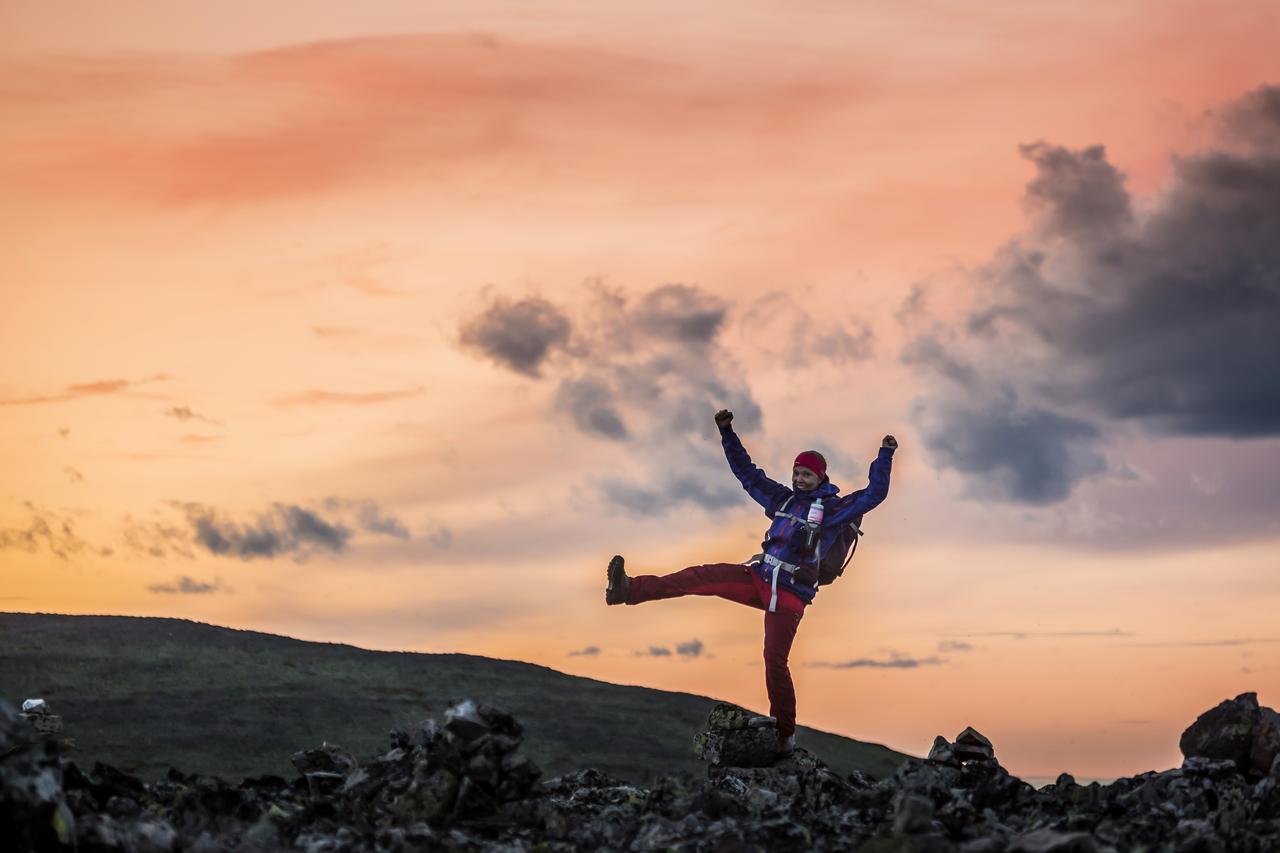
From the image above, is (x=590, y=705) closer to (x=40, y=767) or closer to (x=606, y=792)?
(x=606, y=792)

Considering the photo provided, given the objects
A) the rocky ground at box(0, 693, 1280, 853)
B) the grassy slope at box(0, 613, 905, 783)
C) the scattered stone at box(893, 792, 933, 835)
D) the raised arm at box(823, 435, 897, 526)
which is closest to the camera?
the rocky ground at box(0, 693, 1280, 853)

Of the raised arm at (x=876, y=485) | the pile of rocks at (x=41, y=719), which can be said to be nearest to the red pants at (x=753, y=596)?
the raised arm at (x=876, y=485)

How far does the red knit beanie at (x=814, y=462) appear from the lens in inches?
643

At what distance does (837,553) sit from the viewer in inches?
637

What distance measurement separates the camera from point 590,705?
24266mm

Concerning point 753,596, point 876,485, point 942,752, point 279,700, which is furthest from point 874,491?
point 279,700

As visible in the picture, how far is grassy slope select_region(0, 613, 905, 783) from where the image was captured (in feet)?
66.2

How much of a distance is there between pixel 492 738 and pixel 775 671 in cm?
444

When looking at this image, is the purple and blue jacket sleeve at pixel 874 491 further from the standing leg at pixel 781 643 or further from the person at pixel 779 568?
the standing leg at pixel 781 643

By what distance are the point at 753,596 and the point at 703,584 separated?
1.97ft

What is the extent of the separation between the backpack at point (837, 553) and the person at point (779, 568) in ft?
0.14

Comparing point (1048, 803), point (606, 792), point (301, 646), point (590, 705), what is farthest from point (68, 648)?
point (1048, 803)

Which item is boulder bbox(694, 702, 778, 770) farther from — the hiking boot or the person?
the hiking boot

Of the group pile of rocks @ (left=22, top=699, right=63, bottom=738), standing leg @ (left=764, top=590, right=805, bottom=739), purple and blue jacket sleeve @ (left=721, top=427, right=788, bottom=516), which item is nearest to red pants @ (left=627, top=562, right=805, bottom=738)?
standing leg @ (left=764, top=590, right=805, bottom=739)
